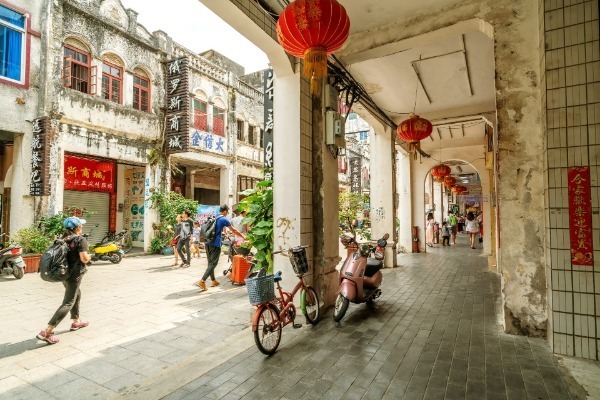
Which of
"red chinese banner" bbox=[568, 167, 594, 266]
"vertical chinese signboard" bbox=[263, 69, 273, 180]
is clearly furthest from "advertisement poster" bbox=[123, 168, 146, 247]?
"red chinese banner" bbox=[568, 167, 594, 266]

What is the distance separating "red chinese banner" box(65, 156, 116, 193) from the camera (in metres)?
11.6

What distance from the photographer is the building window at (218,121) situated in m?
15.5

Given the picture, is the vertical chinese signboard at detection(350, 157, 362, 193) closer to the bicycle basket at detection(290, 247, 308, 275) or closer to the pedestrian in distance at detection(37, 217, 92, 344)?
the bicycle basket at detection(290, 247, 308, 275)

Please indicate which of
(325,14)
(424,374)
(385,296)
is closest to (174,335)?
(424,374)

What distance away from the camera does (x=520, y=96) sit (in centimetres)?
425

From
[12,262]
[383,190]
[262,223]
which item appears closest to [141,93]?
[12,262]

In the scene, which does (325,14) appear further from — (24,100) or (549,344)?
(24,100)

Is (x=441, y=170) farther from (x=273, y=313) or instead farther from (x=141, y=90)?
(x=141, y=90)

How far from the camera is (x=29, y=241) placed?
8.94 metres

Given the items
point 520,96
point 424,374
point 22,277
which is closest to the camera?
point 424,374

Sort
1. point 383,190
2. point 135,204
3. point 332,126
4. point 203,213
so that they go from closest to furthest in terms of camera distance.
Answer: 1. point 332,126
2. point 383,190
3. point 135,204
4. point 203,213

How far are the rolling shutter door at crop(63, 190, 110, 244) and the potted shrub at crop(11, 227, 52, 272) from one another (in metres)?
3.00

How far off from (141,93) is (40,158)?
465 cm

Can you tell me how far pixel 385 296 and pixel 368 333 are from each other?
2.16 meters
